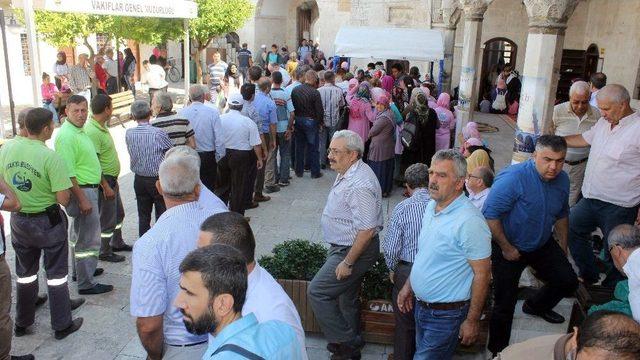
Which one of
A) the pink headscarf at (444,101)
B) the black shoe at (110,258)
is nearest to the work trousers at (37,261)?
the black shoe at (110,258)

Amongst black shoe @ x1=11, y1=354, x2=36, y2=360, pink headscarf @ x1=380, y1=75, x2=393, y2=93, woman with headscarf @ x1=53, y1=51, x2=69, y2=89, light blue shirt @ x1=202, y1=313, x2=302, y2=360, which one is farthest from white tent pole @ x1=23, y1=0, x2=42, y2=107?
pink headscarf @ x1=380, y1=75, x2=393, y2=93

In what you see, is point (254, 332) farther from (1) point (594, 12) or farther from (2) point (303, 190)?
(1) point (594, 12)

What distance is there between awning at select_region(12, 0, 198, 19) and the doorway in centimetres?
970

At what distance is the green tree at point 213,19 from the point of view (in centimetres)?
1766

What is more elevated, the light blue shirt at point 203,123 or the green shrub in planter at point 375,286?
the light blue shirt at point 203,123

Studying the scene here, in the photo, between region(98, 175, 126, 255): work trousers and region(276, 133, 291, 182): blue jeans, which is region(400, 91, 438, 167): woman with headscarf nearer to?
region(276, 133, 291, 182): blue jeans

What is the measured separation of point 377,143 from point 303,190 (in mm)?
1675

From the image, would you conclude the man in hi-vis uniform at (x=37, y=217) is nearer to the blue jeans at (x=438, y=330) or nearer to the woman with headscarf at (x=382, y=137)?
the blue jeans at (x=438, y=330)

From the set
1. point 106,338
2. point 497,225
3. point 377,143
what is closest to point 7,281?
point 106,338

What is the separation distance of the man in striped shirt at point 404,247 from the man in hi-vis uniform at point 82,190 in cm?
288

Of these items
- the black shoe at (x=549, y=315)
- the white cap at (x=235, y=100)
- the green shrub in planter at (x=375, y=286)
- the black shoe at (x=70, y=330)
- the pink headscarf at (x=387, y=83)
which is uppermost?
the white cap at (x=235, y=100)

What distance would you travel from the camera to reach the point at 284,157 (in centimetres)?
931

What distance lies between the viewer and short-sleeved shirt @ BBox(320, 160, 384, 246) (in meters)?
3.95

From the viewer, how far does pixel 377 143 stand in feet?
27.1
